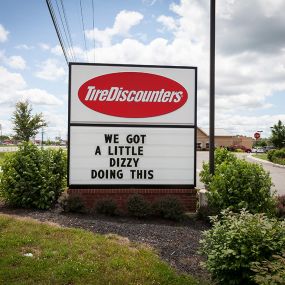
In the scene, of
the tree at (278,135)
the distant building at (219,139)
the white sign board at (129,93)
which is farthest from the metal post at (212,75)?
the distant building at (219,139)

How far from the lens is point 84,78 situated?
10.5 meters

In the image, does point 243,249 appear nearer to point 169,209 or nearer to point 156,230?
point 156,230

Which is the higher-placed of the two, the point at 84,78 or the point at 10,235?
the point at 84,78

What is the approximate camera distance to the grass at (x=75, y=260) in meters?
5.68

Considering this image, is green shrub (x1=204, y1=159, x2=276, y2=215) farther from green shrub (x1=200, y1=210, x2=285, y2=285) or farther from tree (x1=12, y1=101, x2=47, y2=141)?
tree (x1=12, y1=101, x2=47, y2=141)

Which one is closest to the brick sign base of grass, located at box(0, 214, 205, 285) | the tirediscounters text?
the tirediscounters text

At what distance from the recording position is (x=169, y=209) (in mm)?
9391

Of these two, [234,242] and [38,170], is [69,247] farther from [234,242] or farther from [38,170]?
[38,170]

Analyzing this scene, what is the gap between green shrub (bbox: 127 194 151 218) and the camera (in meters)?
9.45

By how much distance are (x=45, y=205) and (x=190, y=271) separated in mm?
4803

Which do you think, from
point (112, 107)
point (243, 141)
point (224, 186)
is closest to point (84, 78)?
point (112, 107)

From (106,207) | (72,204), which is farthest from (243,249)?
(72,204)

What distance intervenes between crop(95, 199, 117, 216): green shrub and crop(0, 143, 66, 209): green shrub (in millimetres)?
1270

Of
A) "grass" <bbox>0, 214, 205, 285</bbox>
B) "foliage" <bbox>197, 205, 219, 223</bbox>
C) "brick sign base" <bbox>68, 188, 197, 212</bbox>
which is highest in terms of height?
"brick sign base" <bbox>68, 188, 197, 212</bbox>
